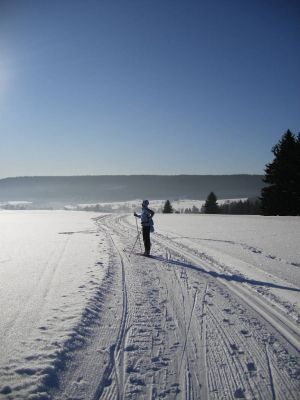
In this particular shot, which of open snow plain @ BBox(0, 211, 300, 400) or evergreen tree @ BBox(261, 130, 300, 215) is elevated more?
evergreen tree @ BBox(261, 130, 300, 215)

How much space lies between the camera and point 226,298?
6.70 metres

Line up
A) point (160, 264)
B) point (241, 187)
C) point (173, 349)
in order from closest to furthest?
point (173, 349), point (160, 264), point (241, 187)

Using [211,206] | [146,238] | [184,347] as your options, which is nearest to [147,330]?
[184,347]

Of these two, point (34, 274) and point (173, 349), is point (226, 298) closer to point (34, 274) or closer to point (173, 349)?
point (173, 349)

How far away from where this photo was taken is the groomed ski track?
3.59m

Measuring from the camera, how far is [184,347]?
451 cm

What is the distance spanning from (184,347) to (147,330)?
2.58 feet

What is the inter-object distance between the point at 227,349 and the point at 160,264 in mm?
5481

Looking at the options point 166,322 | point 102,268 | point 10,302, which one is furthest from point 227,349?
point 102,268

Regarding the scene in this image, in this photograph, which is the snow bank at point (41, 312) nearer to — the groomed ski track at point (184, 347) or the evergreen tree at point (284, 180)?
the groomed ski track at point (184, 347)

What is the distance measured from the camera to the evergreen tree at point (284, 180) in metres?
35.7

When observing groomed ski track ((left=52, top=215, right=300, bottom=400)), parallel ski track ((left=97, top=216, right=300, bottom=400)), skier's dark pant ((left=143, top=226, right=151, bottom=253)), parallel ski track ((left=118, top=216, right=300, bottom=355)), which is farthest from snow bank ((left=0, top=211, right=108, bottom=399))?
parallel ski track ((left=118, top=216, right=300, bottom=355))

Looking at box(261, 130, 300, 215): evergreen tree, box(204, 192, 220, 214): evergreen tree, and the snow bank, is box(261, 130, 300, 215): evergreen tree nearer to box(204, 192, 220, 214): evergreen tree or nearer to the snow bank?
box(204, 192, 220, 214): evergreen tree

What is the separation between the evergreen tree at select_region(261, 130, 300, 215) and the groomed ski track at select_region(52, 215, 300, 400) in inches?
1256
